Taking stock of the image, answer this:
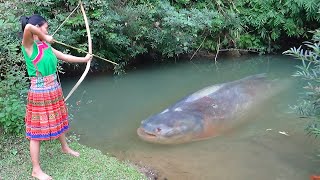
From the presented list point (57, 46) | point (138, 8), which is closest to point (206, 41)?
point (138, 8)

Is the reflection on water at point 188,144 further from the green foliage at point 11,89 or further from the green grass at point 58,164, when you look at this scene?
the green foliage at point 11,89

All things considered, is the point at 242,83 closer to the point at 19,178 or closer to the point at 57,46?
the point at 57,46

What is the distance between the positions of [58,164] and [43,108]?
2.29ft

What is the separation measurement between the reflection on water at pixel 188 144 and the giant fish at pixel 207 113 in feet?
0.44

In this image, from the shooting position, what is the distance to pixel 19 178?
13.4 feet

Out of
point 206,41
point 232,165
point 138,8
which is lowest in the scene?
point 232,165

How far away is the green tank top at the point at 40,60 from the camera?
390 centimetres

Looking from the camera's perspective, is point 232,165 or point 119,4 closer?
point 232,165

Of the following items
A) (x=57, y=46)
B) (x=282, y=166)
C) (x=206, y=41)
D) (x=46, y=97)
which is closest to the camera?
(x=46, y=97)

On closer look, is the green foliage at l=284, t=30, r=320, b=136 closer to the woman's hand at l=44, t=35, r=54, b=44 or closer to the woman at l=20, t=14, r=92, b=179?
the woman at l=20, t=14, r=92, b=179

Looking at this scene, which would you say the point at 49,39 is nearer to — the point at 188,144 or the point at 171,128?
the point at 171,128

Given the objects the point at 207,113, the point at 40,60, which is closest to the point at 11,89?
the point at 40,60

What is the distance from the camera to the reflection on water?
502 cm

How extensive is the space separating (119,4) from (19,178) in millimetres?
5628
